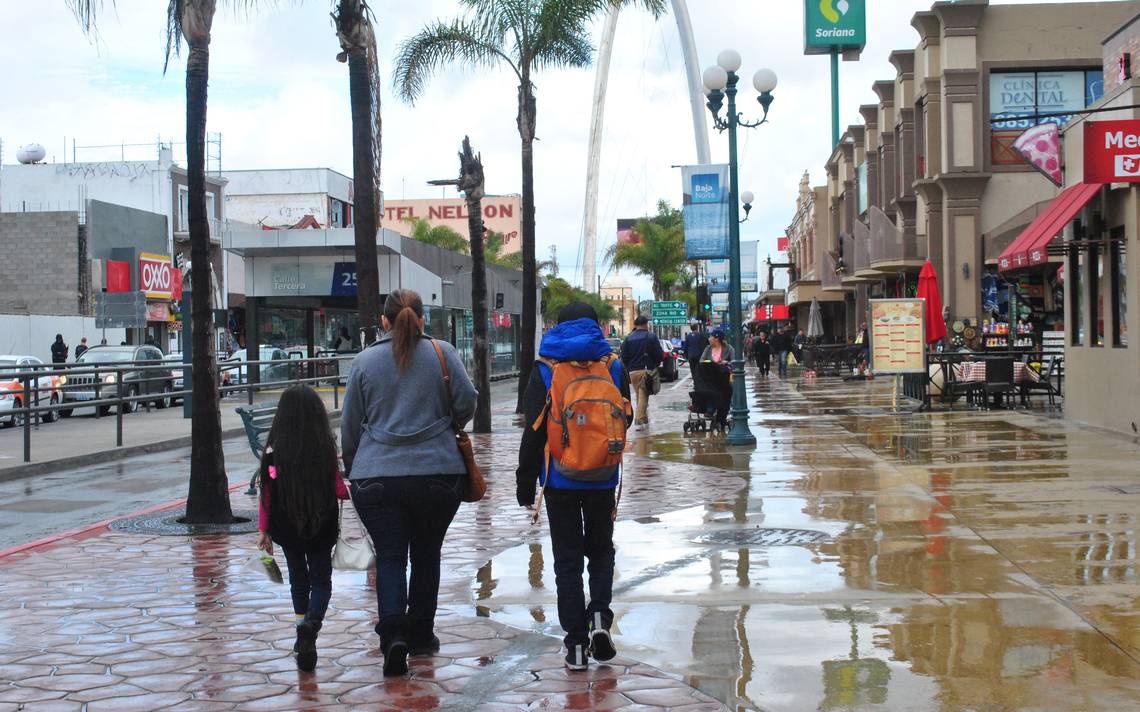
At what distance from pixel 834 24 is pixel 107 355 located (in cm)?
4007

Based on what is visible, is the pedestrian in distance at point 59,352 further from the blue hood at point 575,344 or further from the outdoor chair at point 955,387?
the blue hood at point 575,344

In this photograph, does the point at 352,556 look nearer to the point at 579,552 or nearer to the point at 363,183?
the point at 579,552

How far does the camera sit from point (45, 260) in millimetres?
48500

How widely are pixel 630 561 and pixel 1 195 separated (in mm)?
58451

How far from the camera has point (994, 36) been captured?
104 feet

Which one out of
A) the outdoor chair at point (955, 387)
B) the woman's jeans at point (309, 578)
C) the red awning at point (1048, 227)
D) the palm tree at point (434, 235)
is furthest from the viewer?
the palm tree at point (434, 235)

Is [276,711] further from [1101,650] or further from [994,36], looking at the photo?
[994,36]

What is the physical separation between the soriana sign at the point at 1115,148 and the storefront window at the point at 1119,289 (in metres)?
1.51

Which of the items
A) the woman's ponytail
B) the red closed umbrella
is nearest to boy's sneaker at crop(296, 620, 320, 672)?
the woman's ponytail

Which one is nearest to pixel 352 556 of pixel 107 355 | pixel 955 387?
pixel 955 387

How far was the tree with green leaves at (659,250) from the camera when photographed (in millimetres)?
91750

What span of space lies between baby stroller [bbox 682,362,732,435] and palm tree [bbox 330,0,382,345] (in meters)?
6.15

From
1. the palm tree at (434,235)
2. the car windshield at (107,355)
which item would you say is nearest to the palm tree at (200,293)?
the car windshield at (107,355)

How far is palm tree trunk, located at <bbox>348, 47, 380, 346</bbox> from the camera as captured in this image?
594 inches
